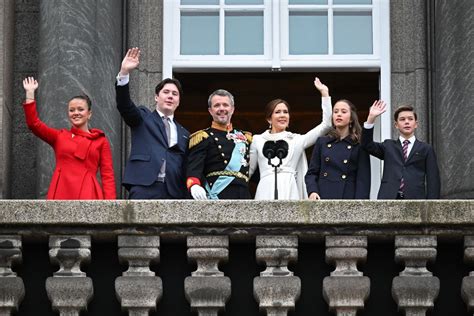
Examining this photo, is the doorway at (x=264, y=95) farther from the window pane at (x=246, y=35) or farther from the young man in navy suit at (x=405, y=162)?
the young man in navy suit at (x=405, y=162)

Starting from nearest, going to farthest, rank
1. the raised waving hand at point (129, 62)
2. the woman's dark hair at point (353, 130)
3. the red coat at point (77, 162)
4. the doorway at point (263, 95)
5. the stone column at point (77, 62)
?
the raised waving hand at point (129, 62) < the red coat at point (77, 162) < the woman's dark hair at point (353, 130) < the stone column at point (77, 62) < the doorway at point (263, 95)

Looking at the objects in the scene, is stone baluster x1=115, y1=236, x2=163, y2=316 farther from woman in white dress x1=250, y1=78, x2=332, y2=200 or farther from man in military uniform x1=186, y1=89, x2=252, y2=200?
woman in white dress x1=250, y1=78, x2=332, y2=200

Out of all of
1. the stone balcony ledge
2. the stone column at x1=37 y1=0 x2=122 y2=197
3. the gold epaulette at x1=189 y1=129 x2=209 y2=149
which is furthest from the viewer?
the stone column at x1=37 y1=0 x2=122 y2=197

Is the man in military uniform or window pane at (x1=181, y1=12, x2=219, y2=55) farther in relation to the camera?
window pane at (x1=181, y1=12, x2=219, y2=55)

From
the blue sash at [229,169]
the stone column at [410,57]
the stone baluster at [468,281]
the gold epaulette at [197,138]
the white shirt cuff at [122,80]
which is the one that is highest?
the stone column at [410,57]

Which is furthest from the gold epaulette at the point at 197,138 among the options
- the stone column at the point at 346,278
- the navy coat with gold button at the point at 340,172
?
the stone column at the point at 346,278

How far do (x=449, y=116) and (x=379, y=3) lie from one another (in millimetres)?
1626

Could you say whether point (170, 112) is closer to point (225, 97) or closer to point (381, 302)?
point (225, 97)

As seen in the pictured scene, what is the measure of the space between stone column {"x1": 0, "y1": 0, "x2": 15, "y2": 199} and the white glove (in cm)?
291

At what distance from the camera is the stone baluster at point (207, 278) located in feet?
47.4

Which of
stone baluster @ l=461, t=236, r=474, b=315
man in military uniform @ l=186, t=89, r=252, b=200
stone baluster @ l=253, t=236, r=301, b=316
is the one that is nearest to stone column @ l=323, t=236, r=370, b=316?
stone baluster @ l=253, t=236, r=301, b=316

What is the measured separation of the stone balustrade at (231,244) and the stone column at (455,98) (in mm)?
3712

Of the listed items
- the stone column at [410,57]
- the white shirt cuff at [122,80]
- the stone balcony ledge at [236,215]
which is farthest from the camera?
the stone column at [410,57]

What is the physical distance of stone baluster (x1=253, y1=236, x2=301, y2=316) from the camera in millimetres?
14430
